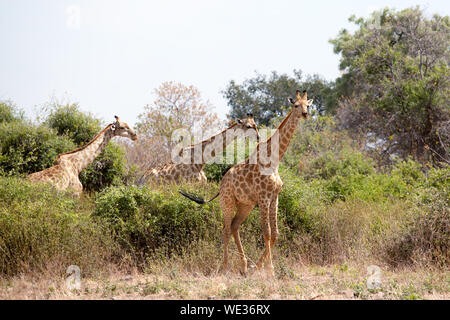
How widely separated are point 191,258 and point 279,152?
92.0 inches

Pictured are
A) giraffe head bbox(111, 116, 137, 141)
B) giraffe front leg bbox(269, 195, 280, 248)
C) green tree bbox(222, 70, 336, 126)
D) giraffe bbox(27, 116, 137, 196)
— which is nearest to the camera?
giraffe front leg bbox(269, 195, 280, 248)

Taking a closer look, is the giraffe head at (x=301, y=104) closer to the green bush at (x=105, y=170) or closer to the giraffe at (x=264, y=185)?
the giraffe at (x=264, y=185)

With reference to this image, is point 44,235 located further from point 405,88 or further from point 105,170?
point 405,88

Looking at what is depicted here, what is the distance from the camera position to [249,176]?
741 centimetres

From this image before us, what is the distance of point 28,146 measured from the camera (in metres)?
12.1

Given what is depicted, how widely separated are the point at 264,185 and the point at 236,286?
68.5 inches

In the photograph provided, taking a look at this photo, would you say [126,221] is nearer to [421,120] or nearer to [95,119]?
[95,119]

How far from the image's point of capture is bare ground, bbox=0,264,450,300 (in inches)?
233

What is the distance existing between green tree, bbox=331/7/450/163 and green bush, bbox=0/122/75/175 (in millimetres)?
12150

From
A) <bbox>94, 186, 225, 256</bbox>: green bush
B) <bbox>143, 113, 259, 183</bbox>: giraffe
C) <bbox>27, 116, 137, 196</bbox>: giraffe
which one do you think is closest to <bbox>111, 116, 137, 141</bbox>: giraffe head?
<bbox>27, 116, 137, 196</bbox>: giraffe

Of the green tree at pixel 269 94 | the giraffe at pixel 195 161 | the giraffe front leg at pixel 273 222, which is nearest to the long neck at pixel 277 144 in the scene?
the giraffe front leg at pixel 273 222

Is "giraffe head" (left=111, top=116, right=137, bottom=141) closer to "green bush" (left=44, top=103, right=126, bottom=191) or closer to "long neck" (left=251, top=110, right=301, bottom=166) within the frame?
"green bush" (left=44, top=103, right=126, bottom=191)

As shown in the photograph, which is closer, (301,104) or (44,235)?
(301,104)

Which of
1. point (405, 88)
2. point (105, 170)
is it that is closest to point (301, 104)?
point (105, 170)
